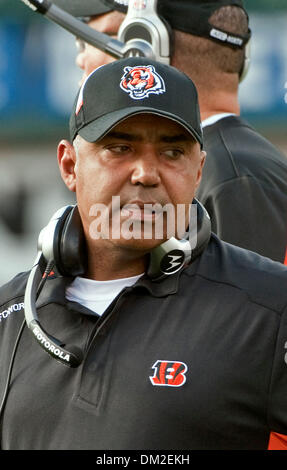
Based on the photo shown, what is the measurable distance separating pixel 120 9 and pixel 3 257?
10.9ft

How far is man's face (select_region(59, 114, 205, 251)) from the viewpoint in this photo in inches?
92.2

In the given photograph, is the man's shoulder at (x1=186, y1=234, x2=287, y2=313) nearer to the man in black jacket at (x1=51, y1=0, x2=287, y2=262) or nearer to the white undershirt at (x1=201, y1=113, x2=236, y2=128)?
the man in black jacket at (x1=51, y1=0, x2=287, y2=262)

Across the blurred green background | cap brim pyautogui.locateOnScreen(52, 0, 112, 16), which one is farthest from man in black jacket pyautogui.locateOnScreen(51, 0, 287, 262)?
the blurred green background

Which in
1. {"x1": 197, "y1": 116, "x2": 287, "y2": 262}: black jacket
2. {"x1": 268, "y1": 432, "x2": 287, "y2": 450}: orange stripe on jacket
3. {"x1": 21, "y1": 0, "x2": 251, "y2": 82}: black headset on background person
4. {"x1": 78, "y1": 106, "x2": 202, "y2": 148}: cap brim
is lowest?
{"x1": 268, "y1": 432, "x2": 287, "y2": 450}: orange stripe on jacket

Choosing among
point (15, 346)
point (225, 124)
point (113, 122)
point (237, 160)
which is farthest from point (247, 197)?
point (15, 346)

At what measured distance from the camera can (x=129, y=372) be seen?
225cm

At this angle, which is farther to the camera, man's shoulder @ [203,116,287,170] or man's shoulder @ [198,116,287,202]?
man's shoulder @ [203,116,287,170]

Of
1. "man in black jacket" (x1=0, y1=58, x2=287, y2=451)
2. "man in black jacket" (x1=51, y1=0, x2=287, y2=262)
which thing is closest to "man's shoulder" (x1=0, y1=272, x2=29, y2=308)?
"man in black jacket" (x1=0, y1=58, x2=287, y2=451)

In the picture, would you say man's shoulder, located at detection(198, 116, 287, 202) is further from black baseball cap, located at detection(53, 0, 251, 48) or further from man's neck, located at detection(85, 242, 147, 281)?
man's neck, located at detection(85, 242, 147, 281)

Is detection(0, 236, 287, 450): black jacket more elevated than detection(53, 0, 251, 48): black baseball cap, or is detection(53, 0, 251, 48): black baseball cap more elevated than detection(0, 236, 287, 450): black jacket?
detection(53, 0, 251, 48): black baseball cap

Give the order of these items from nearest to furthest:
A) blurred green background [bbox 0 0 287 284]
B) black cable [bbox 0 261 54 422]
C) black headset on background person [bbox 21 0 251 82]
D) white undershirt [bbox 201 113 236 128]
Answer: black cable [bbox 0 261 54 422], black headset on background person [bbox 21 0 251 82], white undershirt [bbox 201 113 236 128], blurred green background [bbox 0 0 287 284]

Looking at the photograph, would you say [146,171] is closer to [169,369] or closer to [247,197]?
[169,369]

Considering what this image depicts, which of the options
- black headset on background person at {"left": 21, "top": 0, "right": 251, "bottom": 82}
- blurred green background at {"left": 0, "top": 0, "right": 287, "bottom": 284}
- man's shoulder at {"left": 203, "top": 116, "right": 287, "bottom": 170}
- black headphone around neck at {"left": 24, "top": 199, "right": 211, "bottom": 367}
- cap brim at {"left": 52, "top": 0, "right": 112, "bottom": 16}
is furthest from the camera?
blurred green background at {"left": 0, "top": 0, "right": 287, "bottom": 284}

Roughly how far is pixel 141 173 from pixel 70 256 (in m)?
0.32
